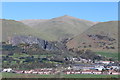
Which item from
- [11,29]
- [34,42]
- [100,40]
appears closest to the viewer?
[34,42]

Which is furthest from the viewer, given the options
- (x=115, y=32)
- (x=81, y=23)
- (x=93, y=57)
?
(x=81, y=23)

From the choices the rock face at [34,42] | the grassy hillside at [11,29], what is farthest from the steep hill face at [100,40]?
the rock face at [34,42]

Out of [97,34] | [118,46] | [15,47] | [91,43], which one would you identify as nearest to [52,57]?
[15,47]

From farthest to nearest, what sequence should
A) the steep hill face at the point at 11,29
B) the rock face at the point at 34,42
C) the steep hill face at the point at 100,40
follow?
the steep hill face at the point at 100,40 → the steep hill face at the point at 11,29 → the rock face at the point at 34,42

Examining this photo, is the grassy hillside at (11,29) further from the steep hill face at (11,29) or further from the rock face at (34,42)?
the rock face at (34,42)

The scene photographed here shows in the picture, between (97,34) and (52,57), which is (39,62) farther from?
(97,34)

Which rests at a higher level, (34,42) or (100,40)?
(100,40)

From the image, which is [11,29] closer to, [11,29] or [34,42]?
[11,29]

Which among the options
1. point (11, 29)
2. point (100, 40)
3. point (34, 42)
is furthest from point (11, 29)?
point (100, 40)
